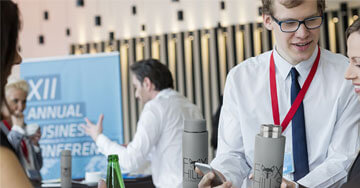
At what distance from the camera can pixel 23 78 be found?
3.75m

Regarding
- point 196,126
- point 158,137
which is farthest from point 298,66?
point 158,137

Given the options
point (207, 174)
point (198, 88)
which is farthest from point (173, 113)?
point (198, 88)

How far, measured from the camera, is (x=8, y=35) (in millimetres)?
998

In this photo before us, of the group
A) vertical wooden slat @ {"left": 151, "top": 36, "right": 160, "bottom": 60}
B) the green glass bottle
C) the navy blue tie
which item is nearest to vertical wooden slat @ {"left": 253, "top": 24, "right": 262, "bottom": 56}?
vertical wooden slat @ {"left": 151, "top": 36, "right": 160, "bottom": 60}

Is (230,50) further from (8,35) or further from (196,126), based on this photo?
(8,35)

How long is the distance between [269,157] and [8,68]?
0.69 metres

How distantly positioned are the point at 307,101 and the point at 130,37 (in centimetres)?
791

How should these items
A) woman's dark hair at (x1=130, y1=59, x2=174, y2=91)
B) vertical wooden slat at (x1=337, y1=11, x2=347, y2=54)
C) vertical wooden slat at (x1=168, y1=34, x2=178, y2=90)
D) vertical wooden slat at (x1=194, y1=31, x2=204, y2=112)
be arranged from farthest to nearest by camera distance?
vertical wooden slat at (x1=168, y1=34, x2=178, y2=90) < vertical wooden slat at (x1=194, y1=31, x2=204, y2=112) < vertical wooden slat at (x1=337, y1=11, x2=347, y2=54) < woman's dark hair at (x1=130, y1=59, x2=174, y2=91)

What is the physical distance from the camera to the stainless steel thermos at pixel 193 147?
4.65ft

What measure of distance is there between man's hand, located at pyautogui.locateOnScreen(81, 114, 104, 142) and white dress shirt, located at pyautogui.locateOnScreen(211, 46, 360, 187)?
172cm

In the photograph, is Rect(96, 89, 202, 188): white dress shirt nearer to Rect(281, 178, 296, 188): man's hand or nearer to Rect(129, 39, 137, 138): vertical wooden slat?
Rect(281, 178, 296, 188): man's hand

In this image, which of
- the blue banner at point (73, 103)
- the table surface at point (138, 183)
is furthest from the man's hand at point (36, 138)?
the table surface at point (138, 183)

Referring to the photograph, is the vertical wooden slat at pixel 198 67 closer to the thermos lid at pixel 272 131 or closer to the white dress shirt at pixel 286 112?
the white dress shirt at pixel 286 112

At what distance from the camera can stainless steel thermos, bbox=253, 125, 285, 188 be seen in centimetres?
119
